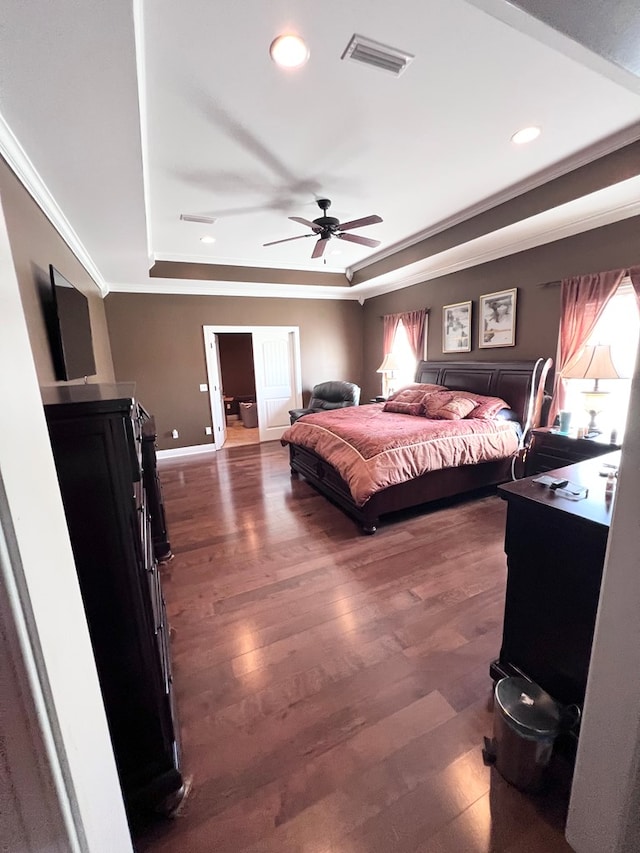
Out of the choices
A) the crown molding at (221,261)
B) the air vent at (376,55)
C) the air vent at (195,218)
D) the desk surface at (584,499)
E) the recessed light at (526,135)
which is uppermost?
the air vent at (376,55)

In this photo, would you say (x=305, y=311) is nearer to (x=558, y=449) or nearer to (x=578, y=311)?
(x=578, y=311)

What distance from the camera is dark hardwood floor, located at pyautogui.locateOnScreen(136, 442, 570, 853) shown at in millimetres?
1134

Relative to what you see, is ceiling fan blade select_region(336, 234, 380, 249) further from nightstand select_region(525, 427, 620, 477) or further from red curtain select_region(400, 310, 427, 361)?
nightstand select_region(525, 427, 620, 477)

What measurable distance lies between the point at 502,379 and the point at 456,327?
1.10m

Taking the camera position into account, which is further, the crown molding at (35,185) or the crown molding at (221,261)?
the crown molding at (221,261)

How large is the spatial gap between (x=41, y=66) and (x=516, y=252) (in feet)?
13.6

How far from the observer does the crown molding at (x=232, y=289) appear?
4.94 m

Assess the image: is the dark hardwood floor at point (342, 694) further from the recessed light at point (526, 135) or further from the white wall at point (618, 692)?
the recessed light at point (526, 135)

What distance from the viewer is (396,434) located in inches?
123

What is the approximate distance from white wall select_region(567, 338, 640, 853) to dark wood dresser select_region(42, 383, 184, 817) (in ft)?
4.26

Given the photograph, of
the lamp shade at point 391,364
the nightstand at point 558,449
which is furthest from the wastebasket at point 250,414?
the nightstand at point 558,449

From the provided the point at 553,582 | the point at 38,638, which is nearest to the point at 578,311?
the point at 553,582

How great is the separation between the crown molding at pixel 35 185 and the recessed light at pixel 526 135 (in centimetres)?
295

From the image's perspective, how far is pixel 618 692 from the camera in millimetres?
896
